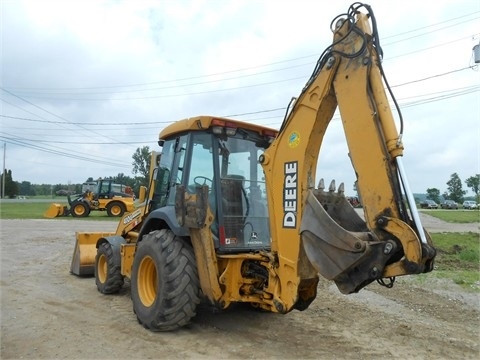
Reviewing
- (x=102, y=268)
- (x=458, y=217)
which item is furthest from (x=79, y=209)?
(x=458, y=217)

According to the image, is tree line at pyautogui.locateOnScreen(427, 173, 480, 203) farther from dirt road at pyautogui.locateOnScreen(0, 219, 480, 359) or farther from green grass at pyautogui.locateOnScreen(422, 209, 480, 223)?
dirt road at pyautogui.locateOnScreen(0, 219, 480, 359)

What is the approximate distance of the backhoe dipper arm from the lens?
3.33 m

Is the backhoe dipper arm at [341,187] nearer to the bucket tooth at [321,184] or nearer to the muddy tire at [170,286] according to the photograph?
the bucket tooth at [321,184]

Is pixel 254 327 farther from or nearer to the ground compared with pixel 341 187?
nearer to the ground

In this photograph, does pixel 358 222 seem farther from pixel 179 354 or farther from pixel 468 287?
pixel 468 287

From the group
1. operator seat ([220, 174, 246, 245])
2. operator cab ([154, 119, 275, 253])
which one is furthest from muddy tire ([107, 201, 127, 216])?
operator seat ([220, 174, 246, 245])

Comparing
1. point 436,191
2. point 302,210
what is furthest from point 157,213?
point 436,191

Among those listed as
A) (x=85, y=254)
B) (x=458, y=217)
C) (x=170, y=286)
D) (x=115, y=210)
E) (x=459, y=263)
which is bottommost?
(x=170, y=286)

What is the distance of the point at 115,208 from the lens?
25.6 meters

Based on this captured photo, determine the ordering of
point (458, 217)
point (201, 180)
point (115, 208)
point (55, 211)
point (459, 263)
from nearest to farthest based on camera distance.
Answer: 1. point (201, 180)
2. point (459, 263)
3. point (55, 211)
4. point (115, 208)
5. point (458, 217)

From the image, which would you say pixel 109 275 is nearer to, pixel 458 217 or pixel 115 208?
pixel 115 208

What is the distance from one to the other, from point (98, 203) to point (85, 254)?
17.9 metres

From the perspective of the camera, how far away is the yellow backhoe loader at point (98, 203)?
24469 millimetres

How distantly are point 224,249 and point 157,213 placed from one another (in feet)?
3.59
